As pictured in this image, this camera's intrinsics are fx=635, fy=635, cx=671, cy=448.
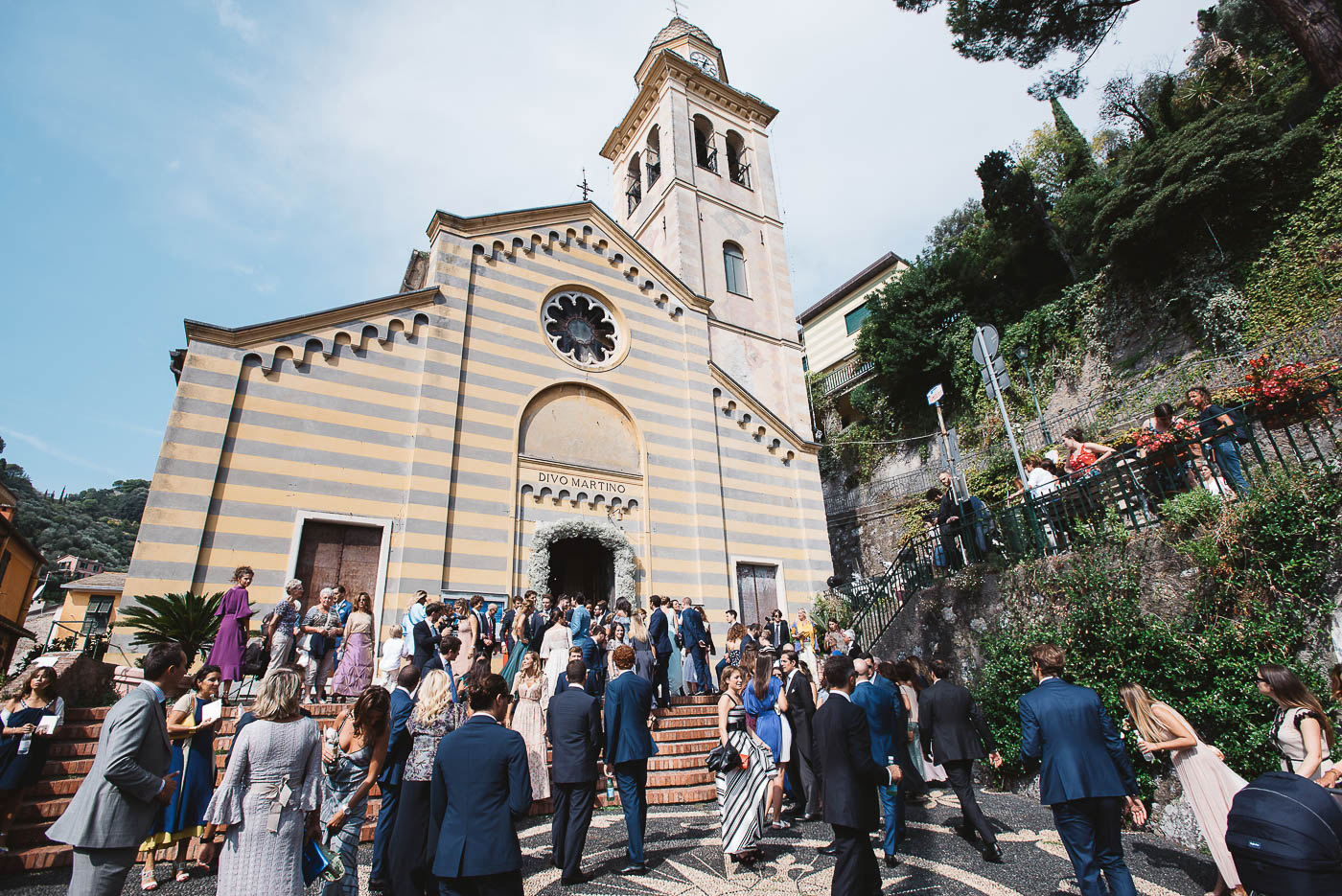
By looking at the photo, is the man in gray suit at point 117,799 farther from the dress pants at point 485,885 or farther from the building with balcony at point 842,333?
the building with balcony at point 842,333

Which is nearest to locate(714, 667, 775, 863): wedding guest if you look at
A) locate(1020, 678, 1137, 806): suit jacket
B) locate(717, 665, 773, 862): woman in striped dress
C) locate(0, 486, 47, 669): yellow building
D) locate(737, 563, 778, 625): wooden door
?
locate(717, 665, 773, 862): woman in striped dress

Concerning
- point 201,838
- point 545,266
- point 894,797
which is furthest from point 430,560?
point 894,797

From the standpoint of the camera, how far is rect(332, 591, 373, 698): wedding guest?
9359 millimetres

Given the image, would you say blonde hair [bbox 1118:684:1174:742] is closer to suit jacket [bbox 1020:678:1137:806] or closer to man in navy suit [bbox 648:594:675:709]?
suit jacket [bbox 1020:678:1137:806]

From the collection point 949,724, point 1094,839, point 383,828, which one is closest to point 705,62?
point 949,724

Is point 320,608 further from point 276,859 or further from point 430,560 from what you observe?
point 276,859

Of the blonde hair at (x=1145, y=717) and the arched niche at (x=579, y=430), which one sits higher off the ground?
the arched niche at (x=579, y=430)

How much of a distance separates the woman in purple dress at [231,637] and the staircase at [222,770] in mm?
1145

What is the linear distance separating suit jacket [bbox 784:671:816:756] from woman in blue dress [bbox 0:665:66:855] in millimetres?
7673

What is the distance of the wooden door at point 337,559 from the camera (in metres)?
11.6

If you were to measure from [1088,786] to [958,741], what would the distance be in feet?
7.53

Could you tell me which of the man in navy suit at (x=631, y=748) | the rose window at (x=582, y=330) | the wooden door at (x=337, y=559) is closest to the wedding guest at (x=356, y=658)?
the wooden door at (x=337, y=559)

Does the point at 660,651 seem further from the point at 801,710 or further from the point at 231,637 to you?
the point at 231,637

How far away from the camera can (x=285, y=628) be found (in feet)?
30.7
